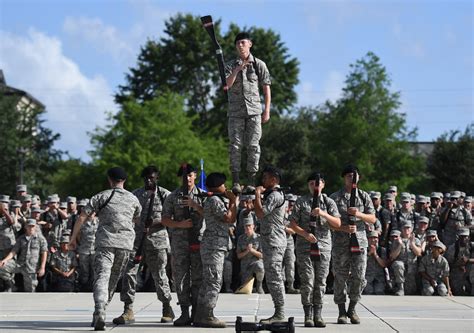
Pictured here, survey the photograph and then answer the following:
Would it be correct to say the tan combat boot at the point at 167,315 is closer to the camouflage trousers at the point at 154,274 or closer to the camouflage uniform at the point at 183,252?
the camouflage trousers at the point at 154,274

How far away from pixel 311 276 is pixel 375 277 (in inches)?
373

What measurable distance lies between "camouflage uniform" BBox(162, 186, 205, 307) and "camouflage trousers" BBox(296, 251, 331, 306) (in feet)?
5.05

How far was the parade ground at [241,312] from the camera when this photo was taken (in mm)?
15206

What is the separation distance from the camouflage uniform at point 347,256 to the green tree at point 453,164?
52.2 meters

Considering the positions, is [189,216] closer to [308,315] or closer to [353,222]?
[308,315]

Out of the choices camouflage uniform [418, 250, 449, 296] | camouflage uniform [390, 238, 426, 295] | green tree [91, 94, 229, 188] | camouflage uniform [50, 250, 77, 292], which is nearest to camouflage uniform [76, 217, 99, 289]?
camouflage uniform [50, 250, 77, 292]

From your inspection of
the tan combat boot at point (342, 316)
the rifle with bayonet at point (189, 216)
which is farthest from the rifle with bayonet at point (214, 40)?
the tan combat boot at point (342, 316)

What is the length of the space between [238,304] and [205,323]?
16.4ft

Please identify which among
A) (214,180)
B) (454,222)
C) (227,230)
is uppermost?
(454,222)

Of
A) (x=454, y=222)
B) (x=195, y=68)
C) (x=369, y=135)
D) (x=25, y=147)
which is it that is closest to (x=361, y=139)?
(x=369, y=135)

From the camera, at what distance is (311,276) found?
15.3 metres

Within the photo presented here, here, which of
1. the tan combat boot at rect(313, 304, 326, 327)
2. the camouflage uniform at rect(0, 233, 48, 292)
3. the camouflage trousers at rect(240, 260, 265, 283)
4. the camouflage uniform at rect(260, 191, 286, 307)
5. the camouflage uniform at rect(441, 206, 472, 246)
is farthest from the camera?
the camouflage uniform at rect(441, 206, 472, 246)

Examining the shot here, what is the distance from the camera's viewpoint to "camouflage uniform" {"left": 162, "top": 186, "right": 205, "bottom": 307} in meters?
15.4

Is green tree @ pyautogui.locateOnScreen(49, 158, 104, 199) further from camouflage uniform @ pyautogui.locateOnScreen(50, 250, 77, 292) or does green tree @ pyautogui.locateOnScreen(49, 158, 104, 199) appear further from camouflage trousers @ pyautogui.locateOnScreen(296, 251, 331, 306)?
camouflage trousers @ pyautogui.locateOnScreen(296, 251, 331, 306)
